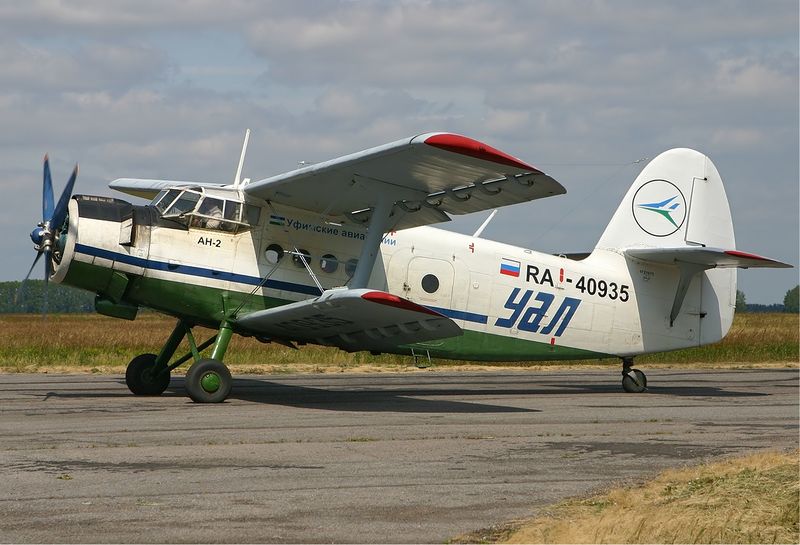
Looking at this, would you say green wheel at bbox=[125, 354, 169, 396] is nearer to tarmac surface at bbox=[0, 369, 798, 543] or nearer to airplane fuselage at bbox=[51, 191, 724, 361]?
tarmac surface at bbox=[0, 369, 798, 543]

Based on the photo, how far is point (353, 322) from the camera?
1508cm

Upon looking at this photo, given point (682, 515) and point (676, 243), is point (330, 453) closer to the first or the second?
point (682, 515)

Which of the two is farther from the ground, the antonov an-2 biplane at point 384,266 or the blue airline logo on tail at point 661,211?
the blue airline logo on tail at point 661,211

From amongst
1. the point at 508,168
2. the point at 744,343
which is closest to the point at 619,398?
the point at 508,168

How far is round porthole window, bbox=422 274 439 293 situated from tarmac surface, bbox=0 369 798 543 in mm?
1917

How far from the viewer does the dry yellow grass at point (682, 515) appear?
6.67 meters

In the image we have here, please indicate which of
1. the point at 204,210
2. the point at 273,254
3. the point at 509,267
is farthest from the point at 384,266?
the point at 204,210

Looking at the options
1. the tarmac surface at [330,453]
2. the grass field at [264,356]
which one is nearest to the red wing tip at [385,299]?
the tarmac surface at [330,453]

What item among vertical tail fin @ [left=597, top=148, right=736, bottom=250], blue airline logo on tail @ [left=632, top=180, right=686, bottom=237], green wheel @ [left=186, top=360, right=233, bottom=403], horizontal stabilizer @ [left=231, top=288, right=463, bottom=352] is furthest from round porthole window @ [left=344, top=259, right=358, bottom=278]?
blue airline logo on tail @ [left=632, top=180, right=686, bottom=237]

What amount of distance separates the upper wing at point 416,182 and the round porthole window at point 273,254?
2.39ft

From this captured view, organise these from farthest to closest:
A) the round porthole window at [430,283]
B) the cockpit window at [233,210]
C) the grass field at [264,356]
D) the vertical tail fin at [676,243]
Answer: the grass field at [264,356]
the vertical tail fin at [676,243]
the round porthole window at [430,283]
the cockpit window at [233,210]

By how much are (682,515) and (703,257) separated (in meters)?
12.1

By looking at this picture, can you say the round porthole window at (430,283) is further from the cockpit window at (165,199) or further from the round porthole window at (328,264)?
the cockpit window at (165,199)

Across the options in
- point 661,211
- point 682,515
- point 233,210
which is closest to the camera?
point 682,515
